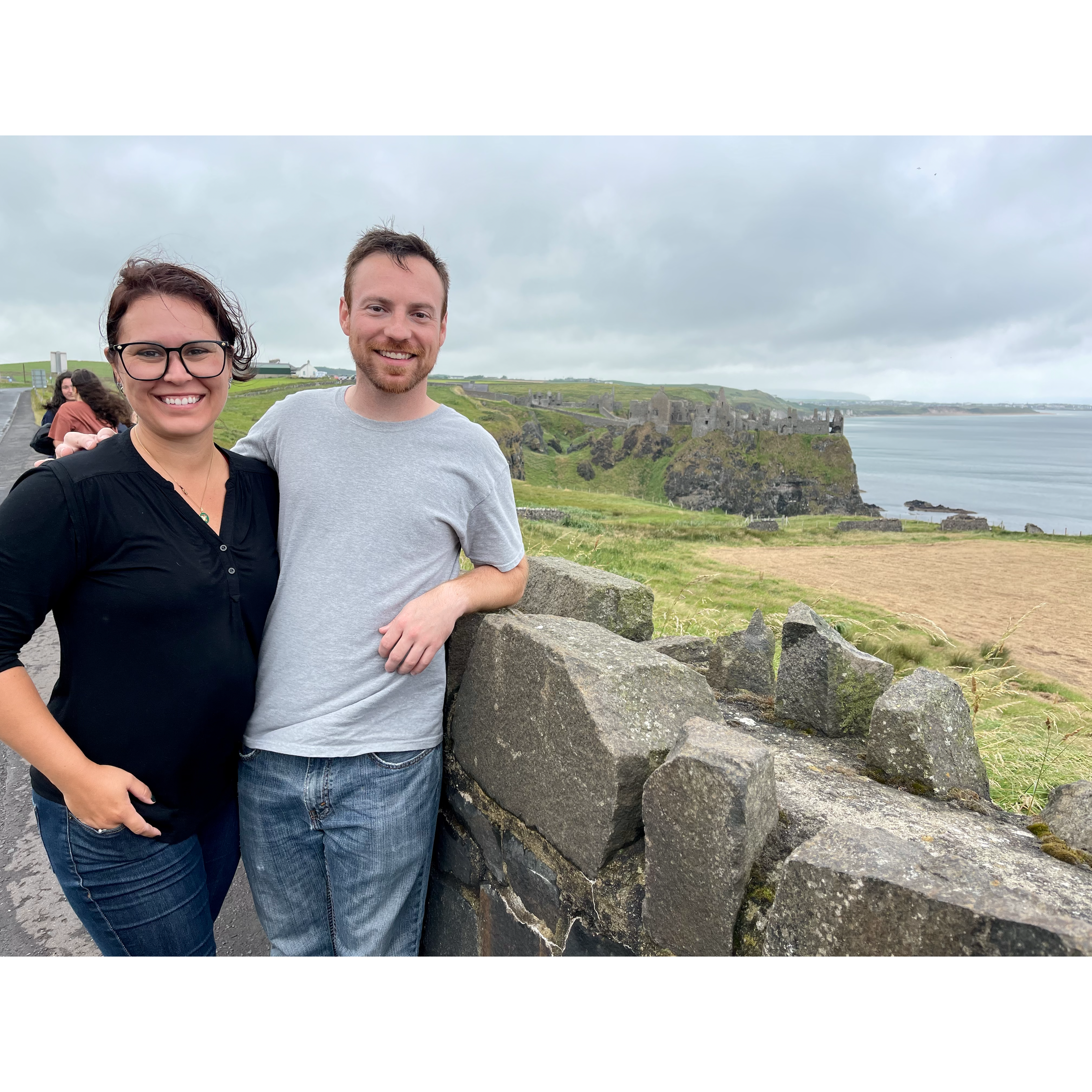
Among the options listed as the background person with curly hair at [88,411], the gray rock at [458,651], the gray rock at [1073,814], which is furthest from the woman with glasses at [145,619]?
the background person with curly hair at [88,411]

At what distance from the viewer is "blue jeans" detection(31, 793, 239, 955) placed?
1.92 metres

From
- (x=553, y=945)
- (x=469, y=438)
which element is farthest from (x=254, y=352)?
(x=553, y=945)

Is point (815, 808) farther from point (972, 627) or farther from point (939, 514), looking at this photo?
point (939, 514)

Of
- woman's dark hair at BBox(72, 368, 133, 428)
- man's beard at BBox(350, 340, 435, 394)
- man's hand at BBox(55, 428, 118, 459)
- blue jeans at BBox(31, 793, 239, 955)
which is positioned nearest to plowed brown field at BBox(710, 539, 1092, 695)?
man's beard at BBox(350, 340, 435, 394)

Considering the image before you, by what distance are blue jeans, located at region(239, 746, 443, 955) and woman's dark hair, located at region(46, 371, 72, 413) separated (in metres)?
6.93

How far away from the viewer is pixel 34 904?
134 inches

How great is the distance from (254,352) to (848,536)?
3738cm

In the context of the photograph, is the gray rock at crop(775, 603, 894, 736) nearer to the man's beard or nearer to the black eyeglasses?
the man's beard

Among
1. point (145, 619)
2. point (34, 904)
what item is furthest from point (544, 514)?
point (145, 619)

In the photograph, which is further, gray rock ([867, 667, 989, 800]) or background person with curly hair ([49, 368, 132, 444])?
background person with curly hair ([49, 368, 132, 444])

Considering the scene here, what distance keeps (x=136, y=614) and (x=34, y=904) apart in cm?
267

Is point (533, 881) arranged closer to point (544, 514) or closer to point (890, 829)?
point (890, 829)

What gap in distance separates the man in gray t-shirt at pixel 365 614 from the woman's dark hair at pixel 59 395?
268 inches

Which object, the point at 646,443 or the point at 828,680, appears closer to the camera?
the point at 828,680
